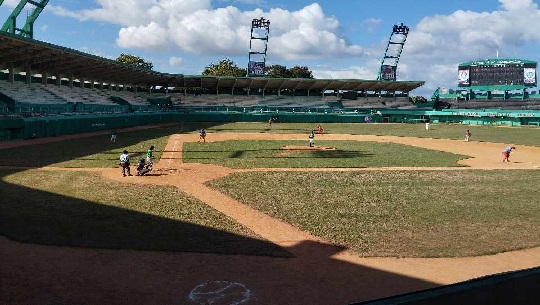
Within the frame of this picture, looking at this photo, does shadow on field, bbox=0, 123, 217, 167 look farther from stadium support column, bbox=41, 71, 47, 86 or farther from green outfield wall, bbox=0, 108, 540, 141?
stadium support column, bbox=41, 71, 47, 86

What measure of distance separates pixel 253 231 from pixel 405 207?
6680 millimetres

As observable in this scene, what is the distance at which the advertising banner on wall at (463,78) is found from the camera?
110 meters

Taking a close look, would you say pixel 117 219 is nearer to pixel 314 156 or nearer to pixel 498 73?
pixel 314 156

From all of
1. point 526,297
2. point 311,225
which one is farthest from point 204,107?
point 526,297

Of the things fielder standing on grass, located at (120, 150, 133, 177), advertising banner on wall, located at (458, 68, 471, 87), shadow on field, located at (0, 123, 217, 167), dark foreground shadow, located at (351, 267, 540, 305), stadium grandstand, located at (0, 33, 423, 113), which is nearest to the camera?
dark foreground shadow, located at (351, 267, 540, 305)

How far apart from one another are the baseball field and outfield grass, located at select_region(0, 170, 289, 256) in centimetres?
7

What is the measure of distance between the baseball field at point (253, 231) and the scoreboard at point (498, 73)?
295 feet

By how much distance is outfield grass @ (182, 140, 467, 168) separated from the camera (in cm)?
2975

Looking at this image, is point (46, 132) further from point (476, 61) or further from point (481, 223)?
point (476, 61)

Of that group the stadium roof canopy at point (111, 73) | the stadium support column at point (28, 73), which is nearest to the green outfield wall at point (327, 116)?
the stadium roof canopy at point (111, 73)

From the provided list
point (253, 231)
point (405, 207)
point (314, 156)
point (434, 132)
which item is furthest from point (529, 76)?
point (253, 231)

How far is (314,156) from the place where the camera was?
33.9 m

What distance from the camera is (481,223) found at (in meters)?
15.2

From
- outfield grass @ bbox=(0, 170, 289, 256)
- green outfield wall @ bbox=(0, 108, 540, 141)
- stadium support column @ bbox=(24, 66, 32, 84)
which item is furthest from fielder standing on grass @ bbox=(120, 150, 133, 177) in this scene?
stadium support column @ bbox=(24, 66, 32, 84)
